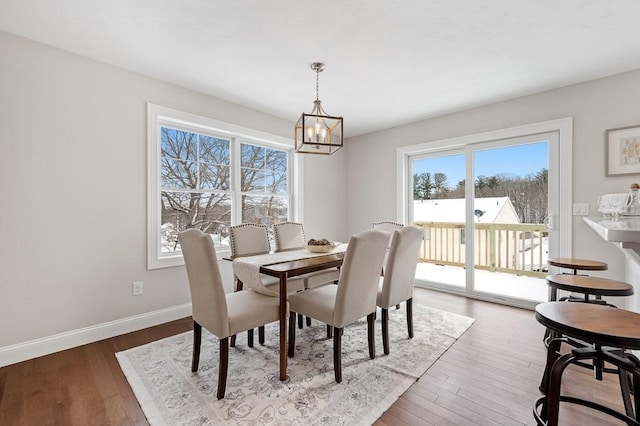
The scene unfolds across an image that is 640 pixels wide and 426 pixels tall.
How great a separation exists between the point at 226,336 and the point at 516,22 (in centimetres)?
290

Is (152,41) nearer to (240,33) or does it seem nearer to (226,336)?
(240,33)

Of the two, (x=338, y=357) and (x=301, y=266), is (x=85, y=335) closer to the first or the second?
(x=301, y=266)

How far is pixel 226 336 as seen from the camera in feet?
5.86

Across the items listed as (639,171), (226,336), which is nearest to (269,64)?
(226,336)

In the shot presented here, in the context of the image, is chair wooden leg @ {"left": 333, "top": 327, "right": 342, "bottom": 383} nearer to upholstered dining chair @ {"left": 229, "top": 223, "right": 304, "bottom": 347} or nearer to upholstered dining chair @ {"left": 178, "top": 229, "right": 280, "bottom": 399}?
upholstered dining chair @ {"left": 178, "top": 229, "right": 280, "bottom": 399}

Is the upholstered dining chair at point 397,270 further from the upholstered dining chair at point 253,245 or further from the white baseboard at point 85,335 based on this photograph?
the white baseboard at point 85,335

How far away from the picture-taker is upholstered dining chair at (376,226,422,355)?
2.30 metres

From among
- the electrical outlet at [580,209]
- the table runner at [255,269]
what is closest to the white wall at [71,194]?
the table runner at [255,269]

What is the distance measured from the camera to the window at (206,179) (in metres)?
3.01

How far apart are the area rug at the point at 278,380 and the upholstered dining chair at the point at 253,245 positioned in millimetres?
451

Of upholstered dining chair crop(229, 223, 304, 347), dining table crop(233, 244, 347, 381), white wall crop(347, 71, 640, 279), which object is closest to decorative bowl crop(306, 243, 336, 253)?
dining table crop(233, 244, 347, 381)

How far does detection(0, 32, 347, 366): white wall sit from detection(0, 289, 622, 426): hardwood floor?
1.21 feet

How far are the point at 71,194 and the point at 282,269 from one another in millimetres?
2011

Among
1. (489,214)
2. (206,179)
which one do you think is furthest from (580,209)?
(206,179)
